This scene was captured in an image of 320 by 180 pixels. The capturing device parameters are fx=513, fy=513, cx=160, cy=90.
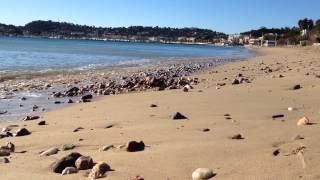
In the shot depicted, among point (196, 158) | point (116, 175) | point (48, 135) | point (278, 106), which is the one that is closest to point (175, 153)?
point (196, 158)

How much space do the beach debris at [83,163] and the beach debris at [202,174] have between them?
2.99 feet

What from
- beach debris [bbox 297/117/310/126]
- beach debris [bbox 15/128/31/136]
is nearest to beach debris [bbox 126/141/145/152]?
beach debris [bbox 297/117/310/126]

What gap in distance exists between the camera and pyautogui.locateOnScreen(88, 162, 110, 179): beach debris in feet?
12.6

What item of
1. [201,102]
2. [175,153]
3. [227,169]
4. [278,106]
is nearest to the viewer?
[227,169]

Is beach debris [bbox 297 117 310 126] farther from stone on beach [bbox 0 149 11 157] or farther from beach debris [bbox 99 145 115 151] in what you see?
stone on beach [bbox 0 149 11 157]

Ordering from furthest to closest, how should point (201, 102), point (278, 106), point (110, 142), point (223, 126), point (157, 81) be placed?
1. point (157, 81)
2. point (201, 102)
3. point (278, 106)
4. point (223, 126)
5. point (110, 142)

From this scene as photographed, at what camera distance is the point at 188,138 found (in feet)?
16.7

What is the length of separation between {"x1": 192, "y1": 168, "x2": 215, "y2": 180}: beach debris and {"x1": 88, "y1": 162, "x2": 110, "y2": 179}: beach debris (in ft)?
2.32

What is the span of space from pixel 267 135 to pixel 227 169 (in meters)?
1.37

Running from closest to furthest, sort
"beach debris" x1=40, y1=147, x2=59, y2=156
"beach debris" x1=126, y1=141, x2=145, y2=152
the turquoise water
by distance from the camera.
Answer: "beach debris" x1=126, y1=141, x2=145, y2=152
"beach debris" x1=40, y1=147, x2=59, y2=156
the turquoise water

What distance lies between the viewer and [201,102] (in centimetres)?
860

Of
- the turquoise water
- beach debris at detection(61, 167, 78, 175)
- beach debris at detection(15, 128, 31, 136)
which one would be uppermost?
beach debris at detection(61, 167, 78, 175)

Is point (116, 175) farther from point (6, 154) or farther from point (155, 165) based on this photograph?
point (6, 154)

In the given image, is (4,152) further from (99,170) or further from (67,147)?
(99,170)
